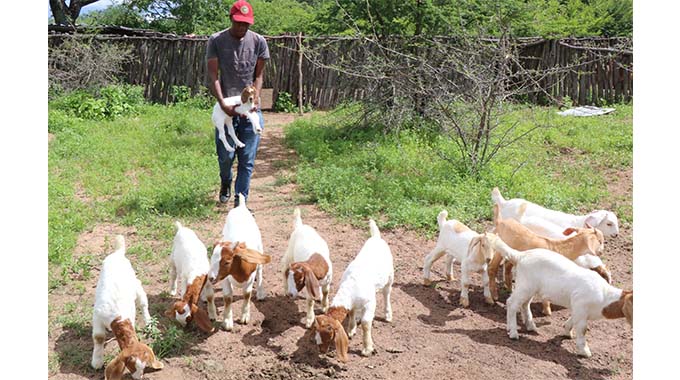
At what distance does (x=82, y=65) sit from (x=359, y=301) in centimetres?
1207

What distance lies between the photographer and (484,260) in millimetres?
5051

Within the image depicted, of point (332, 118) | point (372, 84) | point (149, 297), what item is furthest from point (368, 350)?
point (332, 118)

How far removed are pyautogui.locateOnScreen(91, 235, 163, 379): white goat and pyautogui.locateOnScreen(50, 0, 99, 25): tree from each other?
71.6 ft

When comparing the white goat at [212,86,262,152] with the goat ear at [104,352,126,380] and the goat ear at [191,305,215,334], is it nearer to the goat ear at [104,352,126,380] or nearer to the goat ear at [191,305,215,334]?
the goat ear at [191,305,215,334]

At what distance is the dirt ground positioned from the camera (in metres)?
4.16

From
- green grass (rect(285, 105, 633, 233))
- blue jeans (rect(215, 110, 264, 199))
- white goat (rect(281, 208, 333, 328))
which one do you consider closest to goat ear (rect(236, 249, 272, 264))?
white goat (rect(281, 208, 333, 328))

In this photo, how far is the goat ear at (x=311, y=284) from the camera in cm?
430

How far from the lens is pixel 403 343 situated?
4535mm

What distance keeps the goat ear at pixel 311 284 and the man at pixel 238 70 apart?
2622 millimetres

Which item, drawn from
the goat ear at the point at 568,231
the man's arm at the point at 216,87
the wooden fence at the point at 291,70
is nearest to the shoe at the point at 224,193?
the man's arm at the point at 216,87

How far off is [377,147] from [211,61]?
374 centimetres

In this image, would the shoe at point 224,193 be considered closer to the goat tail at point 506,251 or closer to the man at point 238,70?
the man at point 238,70

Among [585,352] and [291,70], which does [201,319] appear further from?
[291,70]

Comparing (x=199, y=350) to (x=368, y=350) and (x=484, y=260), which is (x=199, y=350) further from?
(x=484, y=260)
